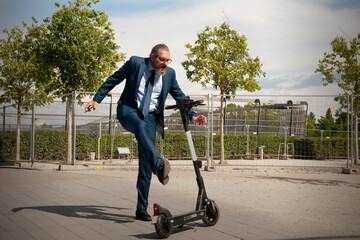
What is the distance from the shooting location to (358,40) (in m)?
18.0

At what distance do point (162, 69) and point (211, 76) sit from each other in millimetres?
12626

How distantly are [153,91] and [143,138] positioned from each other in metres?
0.66

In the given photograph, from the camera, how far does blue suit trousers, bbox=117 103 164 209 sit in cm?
397

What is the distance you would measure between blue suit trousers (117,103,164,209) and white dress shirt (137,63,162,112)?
102mm

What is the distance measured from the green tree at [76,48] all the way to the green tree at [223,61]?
3387mm

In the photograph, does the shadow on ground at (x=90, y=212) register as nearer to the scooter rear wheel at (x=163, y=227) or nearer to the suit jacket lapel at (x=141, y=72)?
the scooter rear wheel at (x=163, y=227)

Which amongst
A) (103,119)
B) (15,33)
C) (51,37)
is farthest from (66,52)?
(15,33)

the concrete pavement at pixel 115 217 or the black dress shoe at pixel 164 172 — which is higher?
the black dress shoe at pixel 164 172

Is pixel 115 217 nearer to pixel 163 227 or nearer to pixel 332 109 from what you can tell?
pixel 163 227

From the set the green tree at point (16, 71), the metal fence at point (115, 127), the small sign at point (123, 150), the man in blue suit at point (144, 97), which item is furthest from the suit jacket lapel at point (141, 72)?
the green tree at point (16, 71)

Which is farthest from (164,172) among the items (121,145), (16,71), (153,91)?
(16,71)

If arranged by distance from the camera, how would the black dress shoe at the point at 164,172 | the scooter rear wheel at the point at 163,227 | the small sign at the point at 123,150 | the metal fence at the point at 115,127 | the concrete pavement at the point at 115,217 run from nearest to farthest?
the scooter rear wheel at the point at 163,227 < the black dress shoe at the point at 164,172 < the concrete pavement at the point at 115,217 < the metal fence at the point at 115,127 < the small sign at the point at 123,150

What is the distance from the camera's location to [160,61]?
4.23m

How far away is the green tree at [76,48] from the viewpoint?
1486 cm
